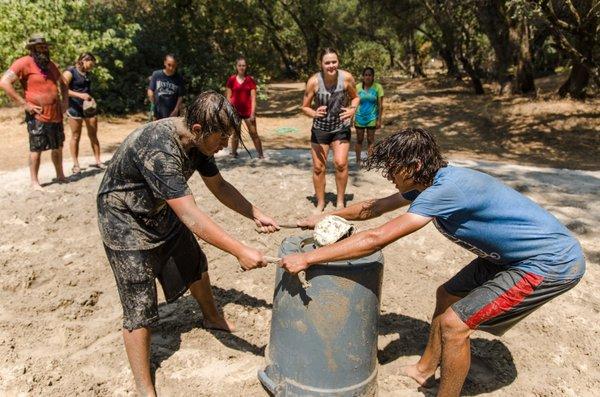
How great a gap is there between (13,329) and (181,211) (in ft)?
6.53

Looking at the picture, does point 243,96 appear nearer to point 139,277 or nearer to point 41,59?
point 41,59

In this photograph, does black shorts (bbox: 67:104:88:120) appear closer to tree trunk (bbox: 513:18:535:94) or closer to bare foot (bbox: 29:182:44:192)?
bare foot (bbox: 29:182:44:192)

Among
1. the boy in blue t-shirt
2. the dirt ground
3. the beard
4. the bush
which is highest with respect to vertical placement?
the bush

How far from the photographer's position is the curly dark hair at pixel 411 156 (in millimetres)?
2457

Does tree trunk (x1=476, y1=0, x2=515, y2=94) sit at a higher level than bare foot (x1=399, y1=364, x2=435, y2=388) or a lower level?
higher

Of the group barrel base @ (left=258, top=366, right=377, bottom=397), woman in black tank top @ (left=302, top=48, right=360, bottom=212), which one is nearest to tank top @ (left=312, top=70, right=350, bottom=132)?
woman in black tank top @ (left=302, top=48, right=360, bottom=212)

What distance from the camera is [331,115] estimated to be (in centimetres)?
519

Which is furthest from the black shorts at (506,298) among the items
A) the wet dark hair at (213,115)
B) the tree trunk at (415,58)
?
the tree trunk at (415,58)

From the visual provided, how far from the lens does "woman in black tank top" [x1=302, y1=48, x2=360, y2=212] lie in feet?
16.9

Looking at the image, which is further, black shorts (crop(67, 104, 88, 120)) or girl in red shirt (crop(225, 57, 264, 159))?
girl in red shirt (crop(225, 57, 264, 159))

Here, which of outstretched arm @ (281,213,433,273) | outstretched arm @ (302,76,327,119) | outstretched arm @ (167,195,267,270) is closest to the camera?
outstretched arm @ (281,213,433,273)

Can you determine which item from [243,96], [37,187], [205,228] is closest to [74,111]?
[37,187]

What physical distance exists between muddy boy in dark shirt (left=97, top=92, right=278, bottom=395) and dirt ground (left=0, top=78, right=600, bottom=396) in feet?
1.72

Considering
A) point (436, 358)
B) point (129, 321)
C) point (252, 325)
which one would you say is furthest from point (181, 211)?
point (436, 358)
